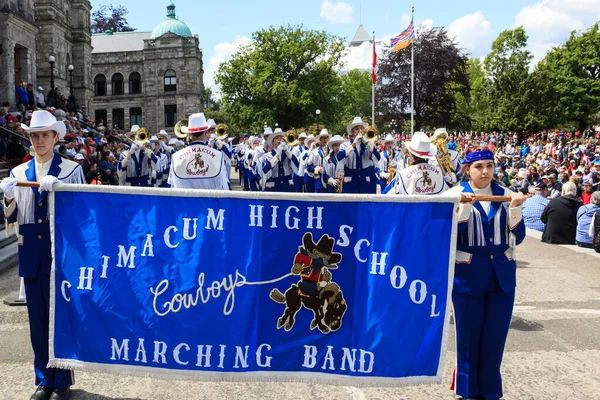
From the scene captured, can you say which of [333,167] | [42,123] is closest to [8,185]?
[42,123]

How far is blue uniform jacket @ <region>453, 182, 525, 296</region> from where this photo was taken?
4016mm

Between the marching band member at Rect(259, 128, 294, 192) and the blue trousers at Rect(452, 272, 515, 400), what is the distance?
10.6 meters

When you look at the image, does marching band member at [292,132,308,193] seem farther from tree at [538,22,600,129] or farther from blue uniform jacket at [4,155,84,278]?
tree at [538,22,600,129]

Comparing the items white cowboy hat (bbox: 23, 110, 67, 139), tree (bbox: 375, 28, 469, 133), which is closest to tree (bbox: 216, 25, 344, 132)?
tree (bbox: 375, 28, 469, 133)

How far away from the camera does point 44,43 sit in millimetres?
41875

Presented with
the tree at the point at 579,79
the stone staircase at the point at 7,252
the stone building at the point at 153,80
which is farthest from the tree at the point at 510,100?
the stone staircase at the point at 7,252

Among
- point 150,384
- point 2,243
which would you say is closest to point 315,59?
A: point 2,243

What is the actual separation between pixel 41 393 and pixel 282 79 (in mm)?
53177

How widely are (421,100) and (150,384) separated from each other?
173 ft

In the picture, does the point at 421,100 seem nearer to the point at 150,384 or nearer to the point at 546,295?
the point at 546,295

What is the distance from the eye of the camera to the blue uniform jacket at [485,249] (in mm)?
4016

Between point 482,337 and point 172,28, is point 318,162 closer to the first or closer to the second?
point 482,337

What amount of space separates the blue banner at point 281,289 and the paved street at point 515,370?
Answer: 0.86 meters

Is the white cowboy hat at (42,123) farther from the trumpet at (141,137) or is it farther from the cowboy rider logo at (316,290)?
the trumpet at (141,137)
